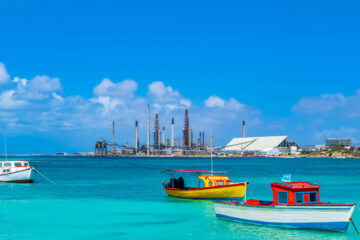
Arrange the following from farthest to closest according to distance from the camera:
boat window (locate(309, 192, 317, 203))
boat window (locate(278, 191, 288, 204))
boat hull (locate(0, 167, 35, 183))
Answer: boat hull (locate(0, 167, 35, 183))
boat window (locate(278, 191, 288, 204))
boat window (locate(309, 192, 317, 203))

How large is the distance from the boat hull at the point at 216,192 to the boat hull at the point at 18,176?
26.7 meters

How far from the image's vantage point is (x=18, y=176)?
60344mm

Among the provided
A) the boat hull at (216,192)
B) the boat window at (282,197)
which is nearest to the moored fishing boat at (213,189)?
the boat hull at (216,192)

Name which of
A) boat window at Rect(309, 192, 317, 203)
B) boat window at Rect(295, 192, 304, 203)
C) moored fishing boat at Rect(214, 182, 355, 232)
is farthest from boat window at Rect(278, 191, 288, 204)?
boat window at Rect(309, 192, 317, 203)

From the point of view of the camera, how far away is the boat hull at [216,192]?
37938 mm

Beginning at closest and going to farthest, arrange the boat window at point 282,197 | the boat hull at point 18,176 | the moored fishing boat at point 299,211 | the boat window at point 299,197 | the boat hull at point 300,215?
1. the boat hull at point 300,215
2. the moored fishing boat at point 299,211
3. the boat window at point 299,197
4. the boat window at point 282,197
5. the boat hull at point 18,176

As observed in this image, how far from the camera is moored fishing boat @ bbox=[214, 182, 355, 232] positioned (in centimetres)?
2516

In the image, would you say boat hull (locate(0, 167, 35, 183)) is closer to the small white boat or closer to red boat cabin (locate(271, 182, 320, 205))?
the small white boat

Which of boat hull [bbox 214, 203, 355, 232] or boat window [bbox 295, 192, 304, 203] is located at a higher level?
boat window [bbox 295, 192, 304, 203]

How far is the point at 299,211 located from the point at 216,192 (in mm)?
13800

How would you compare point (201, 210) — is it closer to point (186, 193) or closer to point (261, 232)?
point (186, 193)

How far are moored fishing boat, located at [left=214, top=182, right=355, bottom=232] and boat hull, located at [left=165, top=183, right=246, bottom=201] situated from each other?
9171 millimetres

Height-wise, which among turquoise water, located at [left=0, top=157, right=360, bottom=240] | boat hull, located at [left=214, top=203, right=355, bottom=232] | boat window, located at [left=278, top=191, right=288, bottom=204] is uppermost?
boat window, located at [left=278, top=191, right=288, bottom=204]

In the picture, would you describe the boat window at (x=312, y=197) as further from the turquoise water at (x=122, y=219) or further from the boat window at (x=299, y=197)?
the turquoise water at (x=122, y=219)
